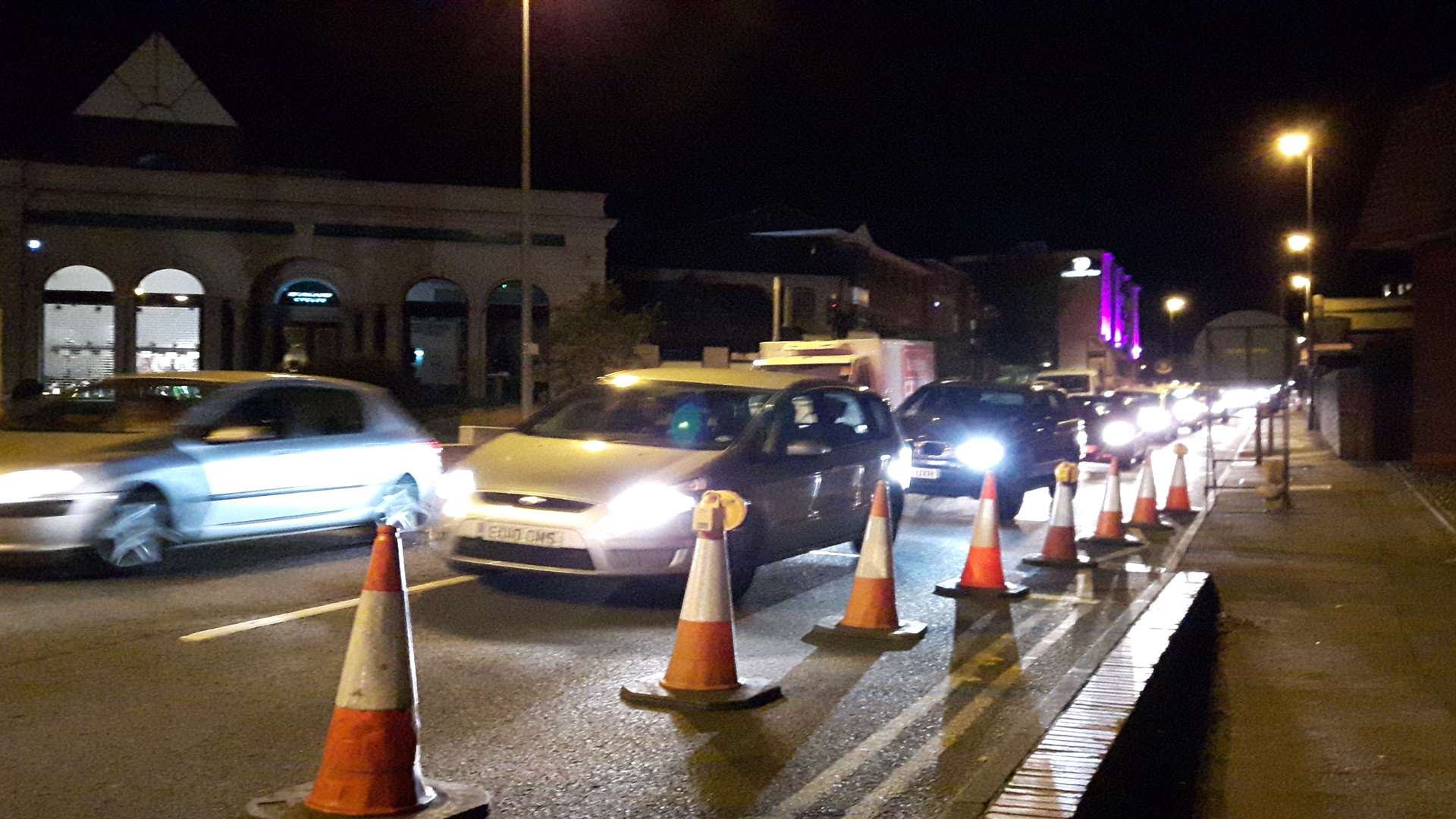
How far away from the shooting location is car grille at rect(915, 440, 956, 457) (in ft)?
55.3

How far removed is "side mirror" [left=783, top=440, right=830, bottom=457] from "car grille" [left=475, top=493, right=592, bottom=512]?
71.7 inches

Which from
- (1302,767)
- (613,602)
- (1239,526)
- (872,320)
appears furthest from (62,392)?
(872,320)

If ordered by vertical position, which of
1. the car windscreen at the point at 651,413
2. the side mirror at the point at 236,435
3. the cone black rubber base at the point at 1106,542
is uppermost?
the car windscreen at the point at 651,413

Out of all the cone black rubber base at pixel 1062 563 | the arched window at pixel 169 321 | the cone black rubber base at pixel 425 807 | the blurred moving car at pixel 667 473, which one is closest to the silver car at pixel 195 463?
the blurred moving car at pixel 667 473

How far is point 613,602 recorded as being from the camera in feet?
31.3

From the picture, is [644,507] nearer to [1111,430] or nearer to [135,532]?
[135,532]

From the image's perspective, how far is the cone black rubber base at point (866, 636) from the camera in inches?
329

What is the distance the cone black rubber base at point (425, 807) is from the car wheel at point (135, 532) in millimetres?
5450

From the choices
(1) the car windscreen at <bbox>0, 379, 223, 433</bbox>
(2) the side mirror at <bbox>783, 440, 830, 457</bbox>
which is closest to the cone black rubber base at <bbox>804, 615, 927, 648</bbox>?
(2) the side mirror at <bbox>783, 440, 830, 457</bbox>

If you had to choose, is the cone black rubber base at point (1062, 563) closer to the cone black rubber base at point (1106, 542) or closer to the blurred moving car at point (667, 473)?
the blurred moving car at point (667, 473)

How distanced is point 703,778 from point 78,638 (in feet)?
13.3

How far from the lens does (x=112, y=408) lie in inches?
425

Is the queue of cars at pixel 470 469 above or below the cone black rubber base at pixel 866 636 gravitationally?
above

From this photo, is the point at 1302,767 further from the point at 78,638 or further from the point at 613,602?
the point at 78,638
